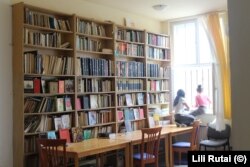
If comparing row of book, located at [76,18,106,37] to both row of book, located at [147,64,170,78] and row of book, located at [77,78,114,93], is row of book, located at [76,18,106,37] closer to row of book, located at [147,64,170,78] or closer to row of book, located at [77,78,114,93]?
row of book, located at [77,78,114,93]

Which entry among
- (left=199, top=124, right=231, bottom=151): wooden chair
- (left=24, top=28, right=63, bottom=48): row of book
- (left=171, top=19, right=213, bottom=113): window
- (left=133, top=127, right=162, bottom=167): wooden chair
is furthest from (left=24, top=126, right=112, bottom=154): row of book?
(left=171, top=19, right=213, bottom=113): window

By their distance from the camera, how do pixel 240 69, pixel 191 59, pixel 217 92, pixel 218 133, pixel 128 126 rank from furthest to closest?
pixel 191 59
pixel 217 92
pixel 218 133
pixel 128 126
pixel 240 69

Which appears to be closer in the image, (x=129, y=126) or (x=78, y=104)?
(x=78, y=104)

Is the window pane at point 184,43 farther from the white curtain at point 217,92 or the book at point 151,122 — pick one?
the book at point 151,122

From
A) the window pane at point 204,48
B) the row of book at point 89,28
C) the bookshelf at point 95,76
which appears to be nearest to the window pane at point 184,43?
the window pane at point 204,48

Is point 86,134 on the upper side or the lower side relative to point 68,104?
lower

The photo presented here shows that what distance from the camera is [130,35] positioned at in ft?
18.8

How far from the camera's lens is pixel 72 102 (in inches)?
183

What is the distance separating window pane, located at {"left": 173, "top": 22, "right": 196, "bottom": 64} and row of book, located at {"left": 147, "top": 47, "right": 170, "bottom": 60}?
0.25 m

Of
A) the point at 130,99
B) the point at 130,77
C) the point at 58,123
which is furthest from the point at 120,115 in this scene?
the point at 58,123

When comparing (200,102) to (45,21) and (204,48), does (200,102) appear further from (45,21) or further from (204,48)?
(45,21)

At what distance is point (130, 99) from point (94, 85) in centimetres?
94

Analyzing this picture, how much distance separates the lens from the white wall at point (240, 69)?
1.08 m

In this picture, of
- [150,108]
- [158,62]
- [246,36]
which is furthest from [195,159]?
[158,62]
